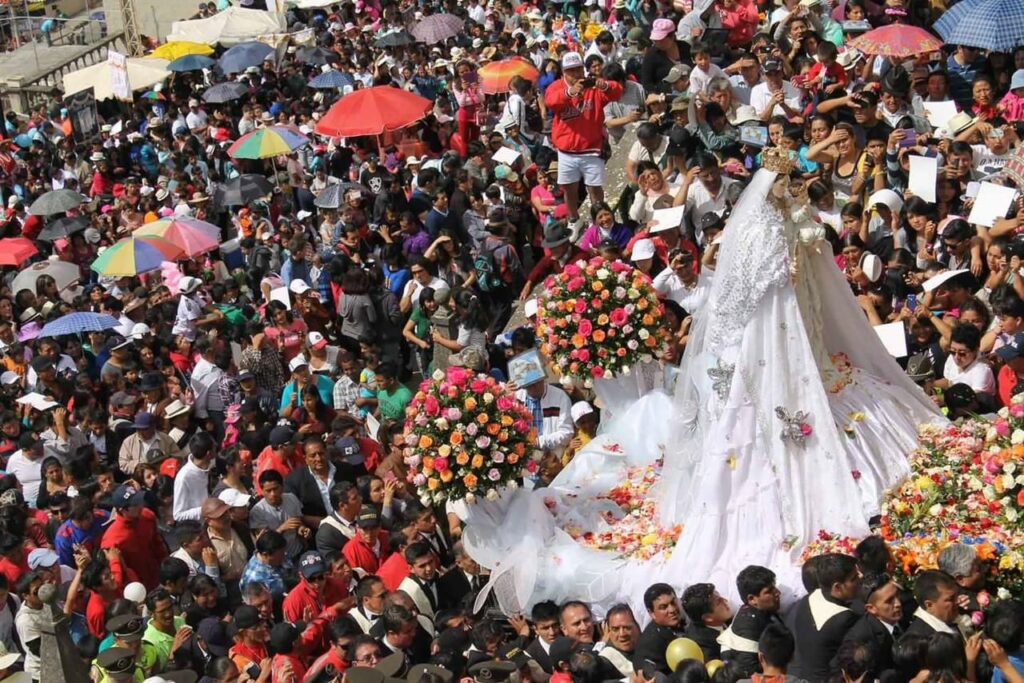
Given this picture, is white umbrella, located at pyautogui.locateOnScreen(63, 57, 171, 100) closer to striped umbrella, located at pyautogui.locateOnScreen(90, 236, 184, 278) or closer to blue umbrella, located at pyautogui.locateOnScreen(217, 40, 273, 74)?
→ blue umbrella, located at pyautogui.locateOnScreen(217, 40, 273, 74)

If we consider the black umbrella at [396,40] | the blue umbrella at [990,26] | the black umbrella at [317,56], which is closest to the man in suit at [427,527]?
the blue umbrella at [990,26]

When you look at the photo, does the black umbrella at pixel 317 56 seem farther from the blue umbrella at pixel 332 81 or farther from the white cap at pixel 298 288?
the white cap at pixel 298 288

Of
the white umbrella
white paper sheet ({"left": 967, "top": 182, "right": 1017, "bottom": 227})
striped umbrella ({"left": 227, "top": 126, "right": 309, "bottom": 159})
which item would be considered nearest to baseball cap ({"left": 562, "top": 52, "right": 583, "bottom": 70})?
white paper sheet ({"left": 967, "top": 182, "right": 1017, "bottom": 227})

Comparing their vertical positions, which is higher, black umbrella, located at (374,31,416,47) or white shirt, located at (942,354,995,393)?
white shirt, located at (942,354,995,393)

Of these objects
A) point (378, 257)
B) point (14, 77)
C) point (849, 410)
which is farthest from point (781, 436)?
point (14, 77)

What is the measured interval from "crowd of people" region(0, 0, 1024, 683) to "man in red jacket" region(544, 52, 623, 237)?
37 millimetres

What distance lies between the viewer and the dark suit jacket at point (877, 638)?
25.2 feet

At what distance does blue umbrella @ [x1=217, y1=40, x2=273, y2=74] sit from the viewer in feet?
90.8

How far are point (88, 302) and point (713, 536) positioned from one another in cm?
978

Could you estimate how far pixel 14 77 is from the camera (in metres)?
34.6

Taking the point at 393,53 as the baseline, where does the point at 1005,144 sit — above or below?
above

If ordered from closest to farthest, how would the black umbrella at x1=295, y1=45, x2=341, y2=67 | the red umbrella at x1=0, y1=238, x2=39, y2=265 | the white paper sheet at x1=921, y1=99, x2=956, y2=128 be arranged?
the white paper sheet at x1=921, y1=99, x2=956, y2=128
the red umbrella at x1=0, y1=238, x2=39, y2=265
the black umbrella at x1=295, y1=45, x2=341, y2=67

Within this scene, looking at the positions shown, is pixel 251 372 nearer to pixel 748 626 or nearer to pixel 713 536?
pixel 713 536

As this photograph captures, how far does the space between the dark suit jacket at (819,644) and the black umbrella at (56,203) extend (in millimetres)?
15772
